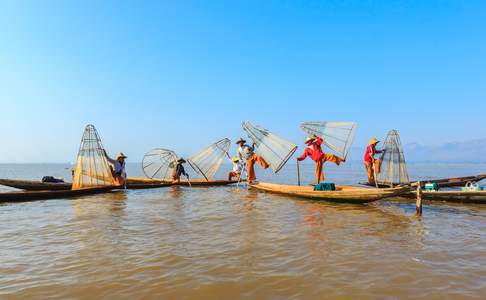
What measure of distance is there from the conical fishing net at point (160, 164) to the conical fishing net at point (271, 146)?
5.78 m

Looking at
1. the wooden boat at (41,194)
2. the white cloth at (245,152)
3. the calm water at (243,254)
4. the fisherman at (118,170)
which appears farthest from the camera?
the white cloth at (245,152)

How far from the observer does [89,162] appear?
56.0 ft

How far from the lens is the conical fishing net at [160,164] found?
22.3 m

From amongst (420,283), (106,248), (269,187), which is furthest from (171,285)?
(269,187)

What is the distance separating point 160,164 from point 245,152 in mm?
6409

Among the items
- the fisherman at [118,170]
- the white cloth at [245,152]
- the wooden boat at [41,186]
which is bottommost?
the wooden boat at [41,186]

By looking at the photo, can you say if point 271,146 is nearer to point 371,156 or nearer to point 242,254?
point 371,156

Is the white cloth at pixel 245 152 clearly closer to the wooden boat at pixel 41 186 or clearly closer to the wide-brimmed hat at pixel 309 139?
the wide-brimmed hat at pixel 309 139

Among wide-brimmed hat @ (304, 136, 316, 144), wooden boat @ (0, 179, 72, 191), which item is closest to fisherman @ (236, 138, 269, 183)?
wide-brimmed hat @ (304, 136, 316, 144)

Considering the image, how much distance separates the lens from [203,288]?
479 centimetres

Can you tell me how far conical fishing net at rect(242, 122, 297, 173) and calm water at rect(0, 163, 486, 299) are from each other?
6697 millimetres

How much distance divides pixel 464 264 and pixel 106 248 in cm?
668

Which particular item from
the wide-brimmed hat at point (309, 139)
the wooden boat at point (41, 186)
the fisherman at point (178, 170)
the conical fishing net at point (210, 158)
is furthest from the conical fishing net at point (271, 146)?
the wooden boat at point (41, 186)

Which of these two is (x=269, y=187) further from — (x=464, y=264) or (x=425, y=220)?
(x=464, y=264)
